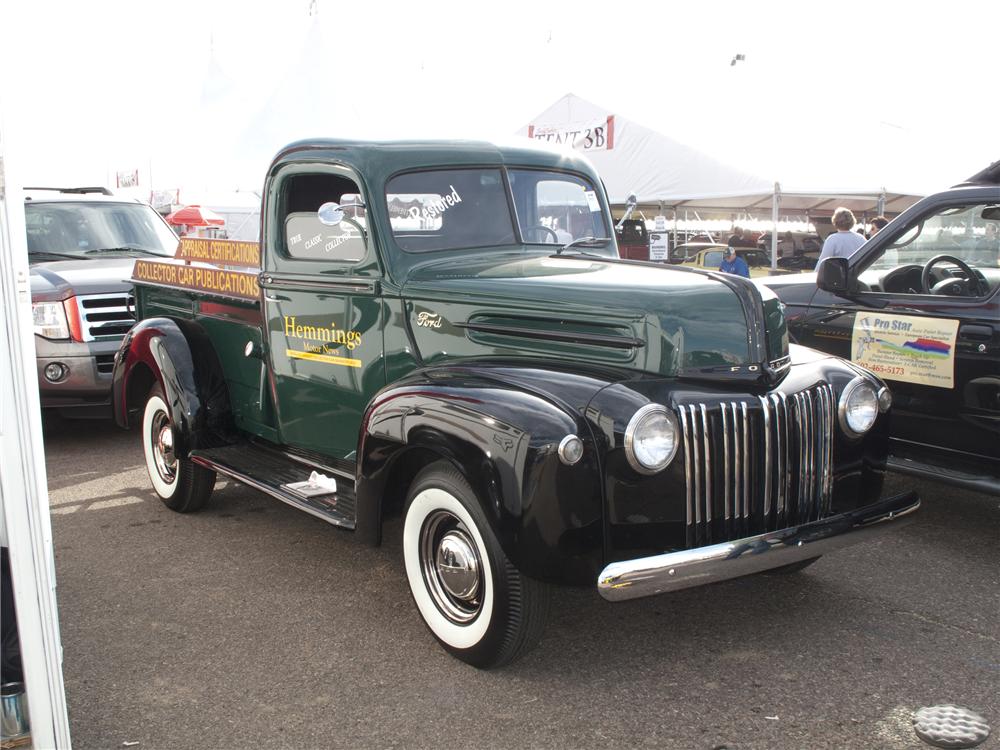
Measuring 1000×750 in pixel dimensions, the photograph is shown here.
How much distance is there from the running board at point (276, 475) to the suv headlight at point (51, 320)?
107 inches

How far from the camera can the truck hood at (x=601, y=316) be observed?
3.29m

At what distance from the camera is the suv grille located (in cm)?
697

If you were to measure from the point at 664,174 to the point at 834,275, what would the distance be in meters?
11.4

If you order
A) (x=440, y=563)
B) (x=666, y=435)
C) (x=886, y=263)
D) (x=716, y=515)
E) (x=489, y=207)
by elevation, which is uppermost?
(x=489, y=207)

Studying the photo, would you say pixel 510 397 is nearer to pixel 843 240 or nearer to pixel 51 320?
pixel 51 320

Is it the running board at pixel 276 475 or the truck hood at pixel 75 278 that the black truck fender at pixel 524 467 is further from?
the truck hood at pixel 75 278

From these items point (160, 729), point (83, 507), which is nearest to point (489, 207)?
point (160, 729)

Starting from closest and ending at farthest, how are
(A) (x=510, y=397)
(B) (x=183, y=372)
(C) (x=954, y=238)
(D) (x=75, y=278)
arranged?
(A) (x=510, y=397) → (C) (x=954, y=238) → (B) (x=183, y=372) → (D) (x=75, y=278)

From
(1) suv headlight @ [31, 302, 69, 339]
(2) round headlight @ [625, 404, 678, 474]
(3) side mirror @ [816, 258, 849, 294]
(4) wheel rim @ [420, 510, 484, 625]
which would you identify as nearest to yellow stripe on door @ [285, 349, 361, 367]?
(4) wheel rim @ [420, 510, 484, 625]

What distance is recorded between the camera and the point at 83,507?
5.41 m

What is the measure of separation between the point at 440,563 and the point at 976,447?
2766 millimetres

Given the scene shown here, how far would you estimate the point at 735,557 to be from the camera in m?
2.94

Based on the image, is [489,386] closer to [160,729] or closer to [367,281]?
[367,281]

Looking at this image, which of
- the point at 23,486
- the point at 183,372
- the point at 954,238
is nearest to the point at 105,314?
the point at 183,372
